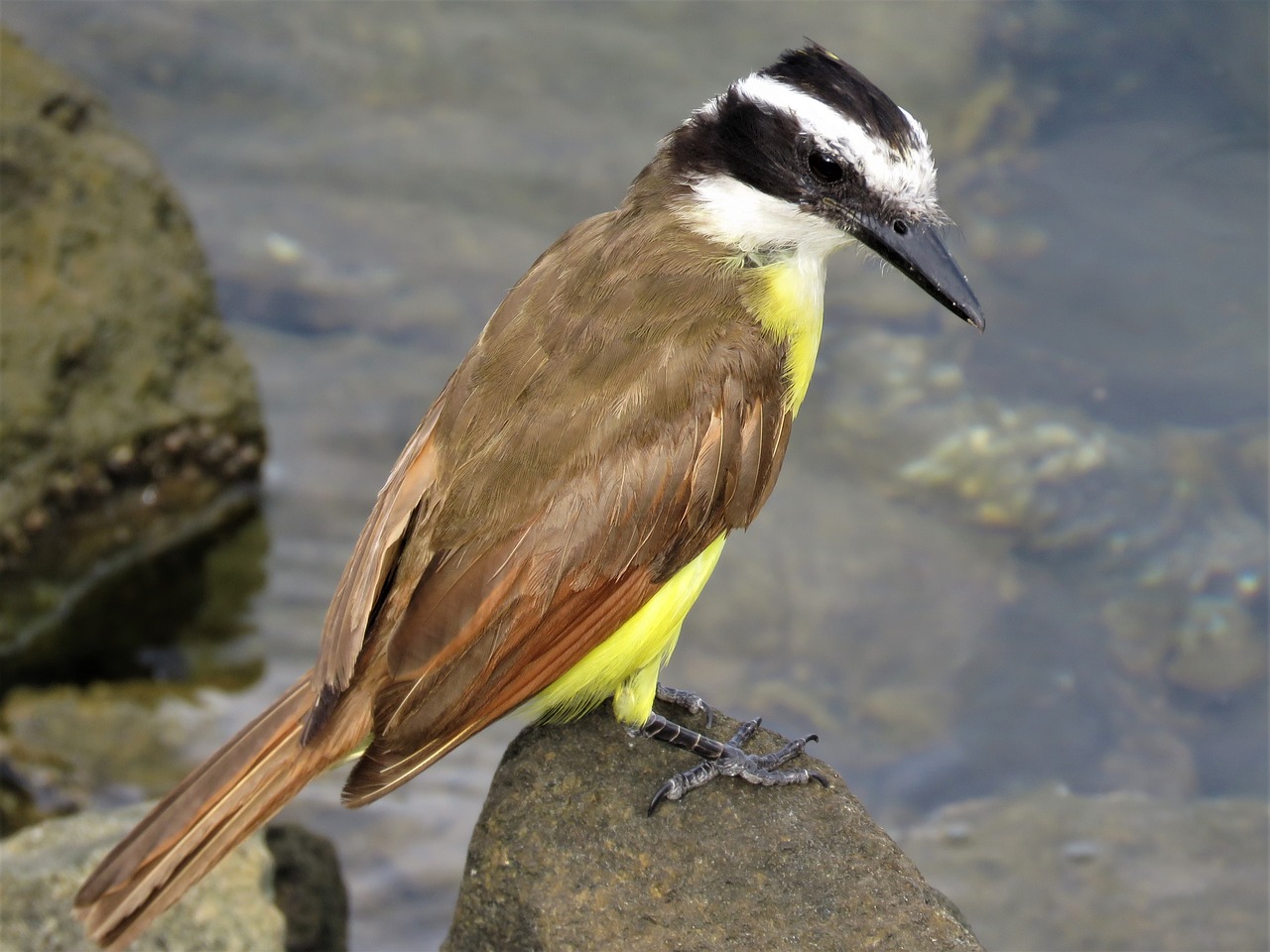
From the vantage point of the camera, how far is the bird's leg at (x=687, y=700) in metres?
4.87

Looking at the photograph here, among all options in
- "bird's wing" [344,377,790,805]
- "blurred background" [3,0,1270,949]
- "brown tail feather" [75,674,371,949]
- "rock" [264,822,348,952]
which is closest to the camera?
"bird's wing" [344,377,790,805]

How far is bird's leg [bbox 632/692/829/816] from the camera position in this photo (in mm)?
4402

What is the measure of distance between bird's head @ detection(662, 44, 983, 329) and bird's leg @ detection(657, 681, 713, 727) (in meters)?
1.36

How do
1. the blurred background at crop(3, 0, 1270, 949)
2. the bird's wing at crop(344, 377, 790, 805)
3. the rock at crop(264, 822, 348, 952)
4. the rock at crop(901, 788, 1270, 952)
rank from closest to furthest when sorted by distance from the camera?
the bird's wing at crop(344, 377, 790, 805)
the rock at crop(264, 822, 348, 952)
the rock at crop(901, 788, 1270, 952)
the blurred background at crop(3, 0, 1270, 949)

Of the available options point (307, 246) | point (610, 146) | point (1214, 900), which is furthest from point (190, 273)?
point (1214, 900)

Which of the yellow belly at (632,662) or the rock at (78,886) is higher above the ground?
the yellow belly at (632,662)

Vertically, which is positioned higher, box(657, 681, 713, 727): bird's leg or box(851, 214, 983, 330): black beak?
box(851, 214, 983, 330): black beak

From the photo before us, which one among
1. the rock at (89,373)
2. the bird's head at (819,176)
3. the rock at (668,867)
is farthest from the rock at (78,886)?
the bird's head at (819,176)

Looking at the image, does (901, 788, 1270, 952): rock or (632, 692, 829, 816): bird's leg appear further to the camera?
(901, 788, 1270, 952): rock

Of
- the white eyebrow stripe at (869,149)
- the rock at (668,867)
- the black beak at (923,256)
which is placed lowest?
the rock at (668,867)

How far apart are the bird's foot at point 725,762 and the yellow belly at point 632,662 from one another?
96 mm

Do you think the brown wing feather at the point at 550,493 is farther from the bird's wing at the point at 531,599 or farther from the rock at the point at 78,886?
the rock at the point at 78,886

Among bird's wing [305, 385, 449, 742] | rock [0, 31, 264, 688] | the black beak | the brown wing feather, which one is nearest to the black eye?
the black beak

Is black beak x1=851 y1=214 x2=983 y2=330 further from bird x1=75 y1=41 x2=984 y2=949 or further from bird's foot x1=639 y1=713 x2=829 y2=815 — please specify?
bird's foot x1=639 y1=713 x2=829 y2=815
